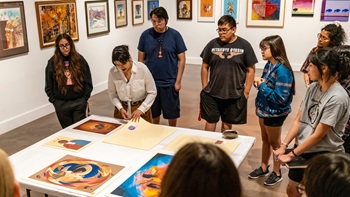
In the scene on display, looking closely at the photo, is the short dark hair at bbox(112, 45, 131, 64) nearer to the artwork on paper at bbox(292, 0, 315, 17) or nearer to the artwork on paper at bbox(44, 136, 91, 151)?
the artwork on paper at bbox(44, 136, 91, 151)

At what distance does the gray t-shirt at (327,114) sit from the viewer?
80.6 inches

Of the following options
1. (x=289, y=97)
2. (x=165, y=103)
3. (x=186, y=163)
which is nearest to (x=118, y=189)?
(x=186, y=163)

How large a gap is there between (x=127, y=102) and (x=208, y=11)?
17.8 ft

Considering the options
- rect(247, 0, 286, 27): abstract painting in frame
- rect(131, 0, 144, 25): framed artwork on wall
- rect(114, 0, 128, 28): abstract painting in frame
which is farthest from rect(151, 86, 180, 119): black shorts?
rect(247, 0, 286, 27): abstract painting in frame

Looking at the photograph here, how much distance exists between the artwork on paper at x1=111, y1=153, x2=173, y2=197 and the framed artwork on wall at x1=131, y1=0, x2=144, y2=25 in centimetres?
531

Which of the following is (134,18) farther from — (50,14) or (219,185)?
(219,185)

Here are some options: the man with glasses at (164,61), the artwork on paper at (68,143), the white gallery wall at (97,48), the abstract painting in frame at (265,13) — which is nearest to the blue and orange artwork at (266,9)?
the abstract painting in frame at (265,13)

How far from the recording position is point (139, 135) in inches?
103

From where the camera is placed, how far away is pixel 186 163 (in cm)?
89

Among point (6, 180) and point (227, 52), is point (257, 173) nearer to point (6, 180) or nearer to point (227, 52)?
point (227, 52)

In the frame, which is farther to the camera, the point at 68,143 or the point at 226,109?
the point at 226,109

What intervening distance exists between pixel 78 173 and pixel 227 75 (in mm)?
1670

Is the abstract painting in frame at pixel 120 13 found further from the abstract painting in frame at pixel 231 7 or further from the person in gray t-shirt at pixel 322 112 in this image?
the person in gray t-shirt at pixel 322 112

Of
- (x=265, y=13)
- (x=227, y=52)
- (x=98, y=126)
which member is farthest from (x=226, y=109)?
(x=265, y=13)
